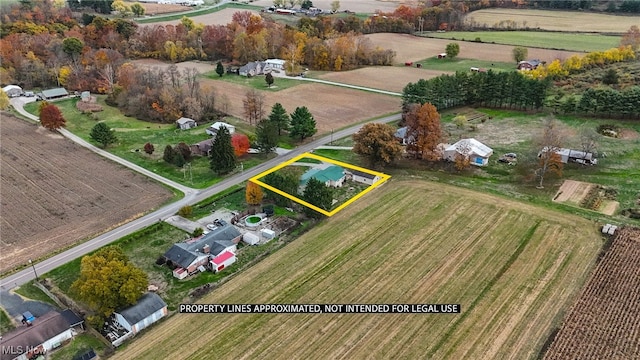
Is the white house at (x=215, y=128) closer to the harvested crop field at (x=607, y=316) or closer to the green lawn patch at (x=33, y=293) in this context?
the green lawn patch at (x=33, y=293)

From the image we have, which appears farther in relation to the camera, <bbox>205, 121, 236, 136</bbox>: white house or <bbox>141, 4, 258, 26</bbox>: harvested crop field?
<bbox>141, 4, 258, 26</bbox>: harvested crop field

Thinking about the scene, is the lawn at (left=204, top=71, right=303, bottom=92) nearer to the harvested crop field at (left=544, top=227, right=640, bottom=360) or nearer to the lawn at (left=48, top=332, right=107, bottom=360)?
the lawn at (left=48, top=332, right=107, bottom=360)

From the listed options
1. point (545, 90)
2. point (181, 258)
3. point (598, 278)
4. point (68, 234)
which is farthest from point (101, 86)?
point (598, 278)

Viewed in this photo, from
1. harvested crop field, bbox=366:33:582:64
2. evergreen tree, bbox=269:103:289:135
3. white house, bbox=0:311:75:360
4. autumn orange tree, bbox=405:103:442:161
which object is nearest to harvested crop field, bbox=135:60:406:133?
evergreen tree, bbox=269:103:289:135

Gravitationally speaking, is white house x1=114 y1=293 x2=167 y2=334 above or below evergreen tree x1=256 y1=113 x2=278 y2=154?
below

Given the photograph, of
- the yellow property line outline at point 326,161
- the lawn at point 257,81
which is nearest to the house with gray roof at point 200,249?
the yellow property line outline at point 326,161

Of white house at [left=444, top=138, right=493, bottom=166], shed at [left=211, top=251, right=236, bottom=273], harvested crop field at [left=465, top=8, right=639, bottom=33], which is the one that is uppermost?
harvested crop field at [left=465, top=8, right=639, bottom=33]

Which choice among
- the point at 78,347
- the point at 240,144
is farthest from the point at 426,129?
the point at 78,347
